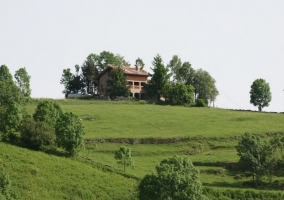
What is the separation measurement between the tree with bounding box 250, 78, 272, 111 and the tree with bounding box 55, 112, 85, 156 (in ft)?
210

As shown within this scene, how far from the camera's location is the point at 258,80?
130 meters

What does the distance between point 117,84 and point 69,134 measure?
181 ft

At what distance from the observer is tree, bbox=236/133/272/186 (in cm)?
7129

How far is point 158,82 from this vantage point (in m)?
130

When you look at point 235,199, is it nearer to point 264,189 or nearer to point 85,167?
point 264,189

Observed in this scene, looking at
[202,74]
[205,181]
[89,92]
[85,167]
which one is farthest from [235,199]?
[89,92]

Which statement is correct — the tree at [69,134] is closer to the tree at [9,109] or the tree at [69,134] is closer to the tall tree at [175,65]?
the tree at [9,109]

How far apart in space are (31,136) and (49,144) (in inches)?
117

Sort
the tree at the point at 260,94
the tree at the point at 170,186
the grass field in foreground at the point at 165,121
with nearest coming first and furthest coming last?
the tree at the point at 170,186 < the grass field in foreground at the point at 165,121 < the tree at the point at 260,94

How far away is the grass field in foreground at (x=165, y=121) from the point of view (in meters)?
91.7

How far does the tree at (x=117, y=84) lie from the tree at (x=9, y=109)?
45.6 m

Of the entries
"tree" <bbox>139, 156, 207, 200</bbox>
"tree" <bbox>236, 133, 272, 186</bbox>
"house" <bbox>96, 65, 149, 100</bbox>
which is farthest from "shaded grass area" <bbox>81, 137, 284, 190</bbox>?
"house" <bbox>96, 65, 149, 100</bbox>

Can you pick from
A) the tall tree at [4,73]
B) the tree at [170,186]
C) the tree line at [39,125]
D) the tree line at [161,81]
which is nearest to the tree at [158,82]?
the tree line at [161,81]

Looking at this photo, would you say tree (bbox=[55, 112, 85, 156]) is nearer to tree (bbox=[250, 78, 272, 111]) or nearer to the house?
the house
